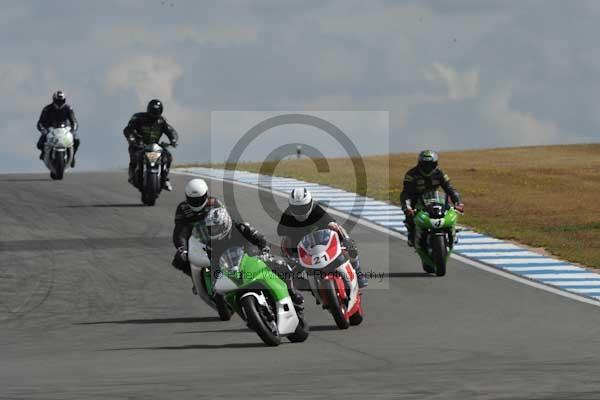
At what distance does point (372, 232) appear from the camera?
25062 millimetres

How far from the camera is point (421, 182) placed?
2091 cm

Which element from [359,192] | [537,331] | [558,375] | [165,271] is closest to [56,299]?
[165,271]

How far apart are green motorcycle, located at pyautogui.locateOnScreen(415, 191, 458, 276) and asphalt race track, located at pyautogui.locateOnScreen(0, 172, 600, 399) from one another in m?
0.32

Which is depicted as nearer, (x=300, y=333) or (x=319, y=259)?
(x=300, y=333)

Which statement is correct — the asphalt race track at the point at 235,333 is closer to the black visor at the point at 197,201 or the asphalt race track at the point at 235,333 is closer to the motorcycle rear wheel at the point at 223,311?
the motorcycle rear wheel at the point at 223,311

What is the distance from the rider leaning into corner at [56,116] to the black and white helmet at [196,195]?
15.9 meters

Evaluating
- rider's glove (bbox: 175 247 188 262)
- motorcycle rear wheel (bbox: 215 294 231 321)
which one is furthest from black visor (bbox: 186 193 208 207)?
motorcycle rear wheel (bbox: 215 294 231 321)

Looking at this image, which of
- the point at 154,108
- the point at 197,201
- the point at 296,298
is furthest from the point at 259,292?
the point at 154,108

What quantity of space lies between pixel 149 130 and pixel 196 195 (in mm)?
11588

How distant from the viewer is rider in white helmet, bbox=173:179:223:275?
15219 millimetres

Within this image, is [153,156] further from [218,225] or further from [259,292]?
[259,292]

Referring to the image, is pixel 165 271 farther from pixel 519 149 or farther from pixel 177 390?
pixel 519 149

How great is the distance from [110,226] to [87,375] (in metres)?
13.7

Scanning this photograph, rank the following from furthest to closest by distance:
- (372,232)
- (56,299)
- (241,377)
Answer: (372,232), (56,299), (241,377)
